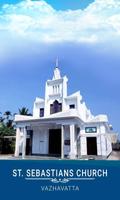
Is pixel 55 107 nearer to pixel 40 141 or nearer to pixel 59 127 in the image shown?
pixel 59 127

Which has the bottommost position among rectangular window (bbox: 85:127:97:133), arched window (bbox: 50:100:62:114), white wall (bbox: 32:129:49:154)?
white wall (bbox: 32:129:49:154)

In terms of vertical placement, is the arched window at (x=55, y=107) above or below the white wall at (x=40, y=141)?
above

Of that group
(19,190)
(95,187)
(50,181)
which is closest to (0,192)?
(19,190)

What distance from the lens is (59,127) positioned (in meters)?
19.6

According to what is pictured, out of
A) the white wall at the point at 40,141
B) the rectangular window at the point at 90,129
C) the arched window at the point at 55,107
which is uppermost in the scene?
the arched window at the point at 55,107

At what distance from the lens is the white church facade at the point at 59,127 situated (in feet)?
59.5

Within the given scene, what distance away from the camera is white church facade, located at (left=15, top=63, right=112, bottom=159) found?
714 inches

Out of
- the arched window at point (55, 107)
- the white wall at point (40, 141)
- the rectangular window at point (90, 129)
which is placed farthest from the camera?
the arched window at point (55, 107)

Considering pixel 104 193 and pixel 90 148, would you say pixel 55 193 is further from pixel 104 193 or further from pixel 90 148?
pixel 90 148

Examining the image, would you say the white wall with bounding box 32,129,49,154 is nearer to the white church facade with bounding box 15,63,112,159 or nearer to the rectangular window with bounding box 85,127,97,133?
the white church facade with bounding box 15,63,112,159

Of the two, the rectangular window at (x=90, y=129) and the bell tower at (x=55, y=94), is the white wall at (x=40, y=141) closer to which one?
the bell tower at (x=55, y=94)

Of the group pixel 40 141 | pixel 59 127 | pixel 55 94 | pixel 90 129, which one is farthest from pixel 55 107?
pixel 90 129

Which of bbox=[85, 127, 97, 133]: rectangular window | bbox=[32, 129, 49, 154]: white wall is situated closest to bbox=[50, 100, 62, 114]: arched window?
bbox=[32, 129, 49, 154]: white wall

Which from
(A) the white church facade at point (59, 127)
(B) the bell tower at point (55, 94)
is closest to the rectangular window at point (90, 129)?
(A) the white church facade at point (59, 127)
